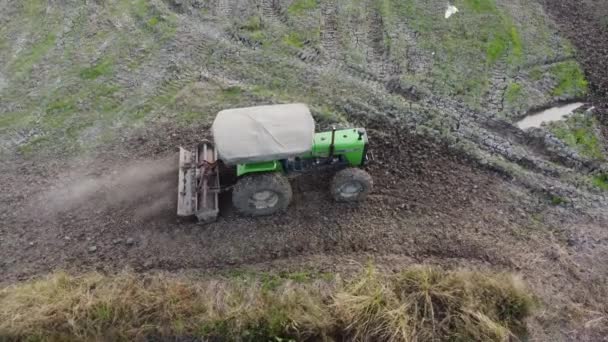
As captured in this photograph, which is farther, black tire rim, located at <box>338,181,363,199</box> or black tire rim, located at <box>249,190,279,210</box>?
Answer: black tire rim, located at <box>338,181,363,199</box>

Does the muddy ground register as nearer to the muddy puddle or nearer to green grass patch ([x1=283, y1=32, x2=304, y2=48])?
the muddy puddle

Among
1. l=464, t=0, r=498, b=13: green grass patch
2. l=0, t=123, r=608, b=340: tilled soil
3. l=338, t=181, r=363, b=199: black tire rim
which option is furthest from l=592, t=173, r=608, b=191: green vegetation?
l=464, t=0, r=498, b=13: green grass patch

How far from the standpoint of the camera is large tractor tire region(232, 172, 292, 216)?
6.98m

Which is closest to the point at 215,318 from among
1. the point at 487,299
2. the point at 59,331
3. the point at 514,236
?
the point at 59,331

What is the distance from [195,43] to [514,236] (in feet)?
26.3

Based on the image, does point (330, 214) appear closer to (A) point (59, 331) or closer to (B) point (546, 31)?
(A) point (59, 331)

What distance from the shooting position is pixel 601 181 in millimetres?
8258

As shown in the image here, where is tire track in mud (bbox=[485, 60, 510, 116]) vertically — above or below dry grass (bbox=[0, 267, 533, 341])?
above

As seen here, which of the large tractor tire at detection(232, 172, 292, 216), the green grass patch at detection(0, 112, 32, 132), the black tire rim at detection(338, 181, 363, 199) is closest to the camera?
the large tractor tire at detection(232, 172, 292, 216)

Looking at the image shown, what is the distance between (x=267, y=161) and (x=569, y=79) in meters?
7.50

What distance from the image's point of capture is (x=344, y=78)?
10000 mm

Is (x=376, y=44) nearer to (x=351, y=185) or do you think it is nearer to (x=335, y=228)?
(x=351, y=185)

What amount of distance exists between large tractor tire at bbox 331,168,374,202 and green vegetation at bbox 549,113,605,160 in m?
4.26

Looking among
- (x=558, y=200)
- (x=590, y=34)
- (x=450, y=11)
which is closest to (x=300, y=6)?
(x=450, y=11)
